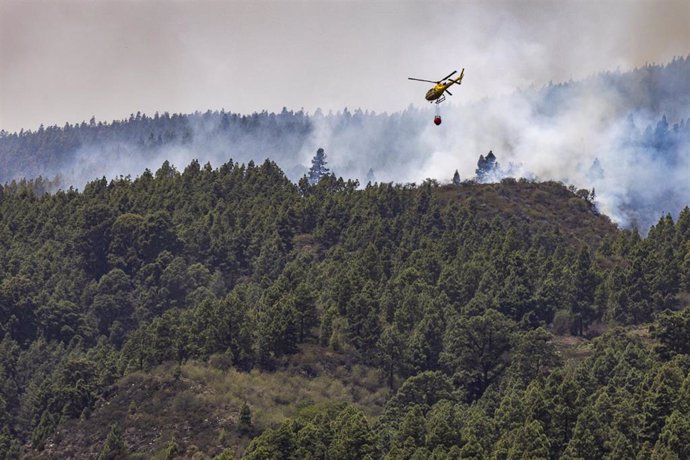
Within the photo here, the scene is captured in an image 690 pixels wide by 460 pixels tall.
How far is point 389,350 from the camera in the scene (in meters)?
144

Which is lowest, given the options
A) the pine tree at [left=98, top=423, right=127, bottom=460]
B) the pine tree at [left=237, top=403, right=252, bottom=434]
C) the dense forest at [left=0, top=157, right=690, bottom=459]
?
the pine tree at [left=98, top=423, right=127, bottom=460]

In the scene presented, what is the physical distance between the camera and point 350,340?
151 meters

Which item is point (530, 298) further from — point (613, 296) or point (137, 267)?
point (137, 267)

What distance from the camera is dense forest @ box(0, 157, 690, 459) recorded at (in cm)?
11356

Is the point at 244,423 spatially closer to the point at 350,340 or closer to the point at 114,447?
the point at 114,447

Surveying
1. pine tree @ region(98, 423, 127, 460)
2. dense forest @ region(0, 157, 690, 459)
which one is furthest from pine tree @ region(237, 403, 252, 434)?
pine tree @ region(98, 423, 127, 460)

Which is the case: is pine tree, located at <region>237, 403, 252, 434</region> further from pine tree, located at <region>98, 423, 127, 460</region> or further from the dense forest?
pine tree, located at <region>98, 423, 127, 460</region>

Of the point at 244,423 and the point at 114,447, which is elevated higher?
the point at 244,423

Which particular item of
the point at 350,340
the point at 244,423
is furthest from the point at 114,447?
the point at 350,340

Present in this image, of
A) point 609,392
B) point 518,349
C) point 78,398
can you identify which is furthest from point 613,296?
point 78,398

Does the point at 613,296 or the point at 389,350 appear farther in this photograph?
the point at 613,296

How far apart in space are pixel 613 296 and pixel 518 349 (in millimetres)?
26207

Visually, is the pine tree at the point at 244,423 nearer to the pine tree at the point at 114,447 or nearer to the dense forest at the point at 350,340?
the dense forest at the point at 350,340

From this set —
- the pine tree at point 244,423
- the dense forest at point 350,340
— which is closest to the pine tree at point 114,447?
the dense forest at point 350,340
